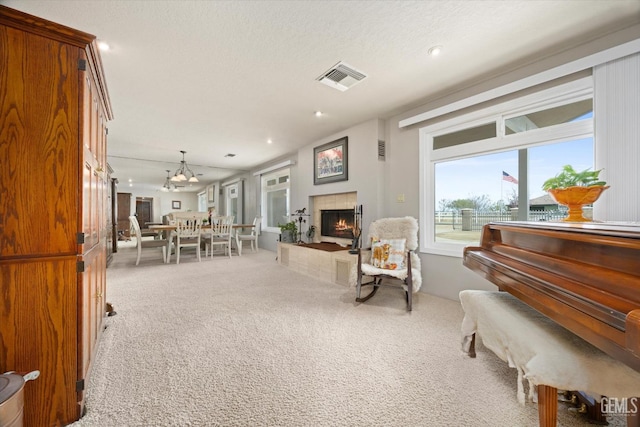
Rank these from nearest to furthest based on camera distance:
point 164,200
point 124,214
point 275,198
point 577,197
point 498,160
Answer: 1. point 577,197
2. point 498,160
3. point 275,198
4. point 124,214
5. point 164,200

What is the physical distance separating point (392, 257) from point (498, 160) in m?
1.56

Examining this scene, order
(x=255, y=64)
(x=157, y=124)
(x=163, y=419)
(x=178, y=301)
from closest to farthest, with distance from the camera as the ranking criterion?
(x=163, y=419) → (x=255, y=64) → (x=178, y=301) → (x=157, y=124)

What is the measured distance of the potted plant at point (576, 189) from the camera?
150cm

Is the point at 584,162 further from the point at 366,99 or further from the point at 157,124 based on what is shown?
the point at 157,124

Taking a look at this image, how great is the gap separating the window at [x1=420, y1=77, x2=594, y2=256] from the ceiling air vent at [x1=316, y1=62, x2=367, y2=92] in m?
1.16

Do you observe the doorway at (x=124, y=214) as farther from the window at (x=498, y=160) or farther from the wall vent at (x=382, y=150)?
the window at (x=498, y=160)

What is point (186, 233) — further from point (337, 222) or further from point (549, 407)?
point (549, 407)

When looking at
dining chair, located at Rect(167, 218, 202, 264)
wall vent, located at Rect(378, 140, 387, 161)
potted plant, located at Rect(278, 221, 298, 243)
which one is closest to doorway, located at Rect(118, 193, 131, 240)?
dining chair, located at Rect(167, 218, 202, 264)

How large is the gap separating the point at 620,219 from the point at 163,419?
316cm

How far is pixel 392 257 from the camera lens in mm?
2941

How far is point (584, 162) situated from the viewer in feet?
7.16

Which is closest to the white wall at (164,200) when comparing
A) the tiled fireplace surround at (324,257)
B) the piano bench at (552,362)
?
the tiled fireplace surround at (324,257)

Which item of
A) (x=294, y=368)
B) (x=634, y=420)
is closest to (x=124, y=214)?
(x=294, y=368)

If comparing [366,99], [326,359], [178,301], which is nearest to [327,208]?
[366,99]
